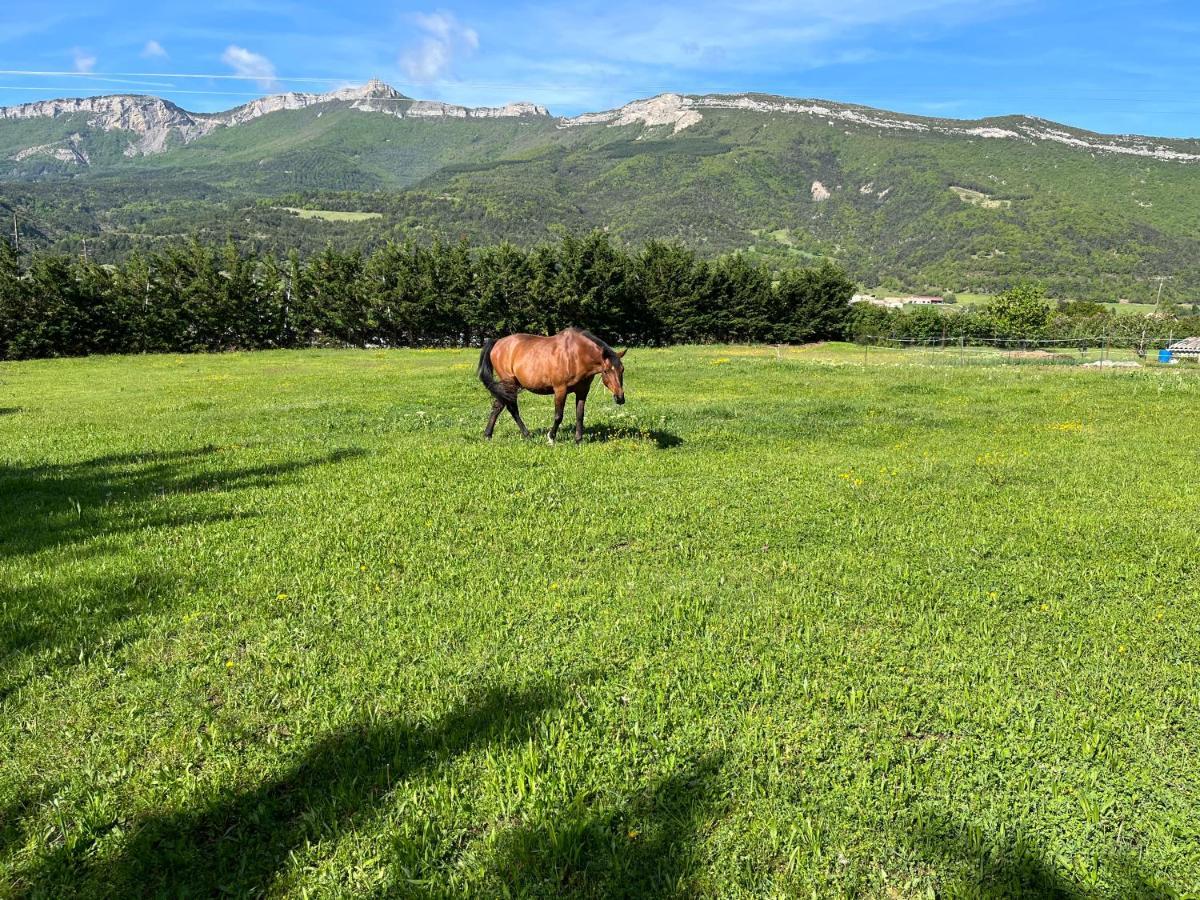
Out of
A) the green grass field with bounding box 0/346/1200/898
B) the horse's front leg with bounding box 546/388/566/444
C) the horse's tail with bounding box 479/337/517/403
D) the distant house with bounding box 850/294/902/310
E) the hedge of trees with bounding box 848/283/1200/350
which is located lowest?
the green grass field with bounding box 0/346/1200/898

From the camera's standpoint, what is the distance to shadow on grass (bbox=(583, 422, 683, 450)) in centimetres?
1329

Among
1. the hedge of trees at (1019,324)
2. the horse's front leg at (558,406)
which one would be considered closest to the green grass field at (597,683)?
the horse's front leg at (558,406)

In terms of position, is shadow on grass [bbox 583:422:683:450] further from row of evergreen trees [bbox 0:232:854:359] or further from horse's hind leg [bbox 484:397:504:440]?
row of evergreen trees [bbox 0:232:854:359]

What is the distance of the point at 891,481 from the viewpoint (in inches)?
399

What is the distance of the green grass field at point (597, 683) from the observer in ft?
10.1

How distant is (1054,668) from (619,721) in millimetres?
3325

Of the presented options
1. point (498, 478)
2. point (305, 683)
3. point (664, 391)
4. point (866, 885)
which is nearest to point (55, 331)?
point (664, 391)

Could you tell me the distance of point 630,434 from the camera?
1394cm

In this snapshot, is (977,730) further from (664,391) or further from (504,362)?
(664,391)

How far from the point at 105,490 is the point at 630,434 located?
30.5ft

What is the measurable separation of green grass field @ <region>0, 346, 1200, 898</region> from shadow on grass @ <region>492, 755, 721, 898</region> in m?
0.02

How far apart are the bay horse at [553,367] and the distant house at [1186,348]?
66.2 meters

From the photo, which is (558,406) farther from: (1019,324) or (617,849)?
(1019,324)

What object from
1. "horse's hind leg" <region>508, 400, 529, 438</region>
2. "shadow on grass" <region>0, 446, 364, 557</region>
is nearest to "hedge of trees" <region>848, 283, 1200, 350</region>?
"horse's hind leg" <region>508, 400, 529, 438</region>
